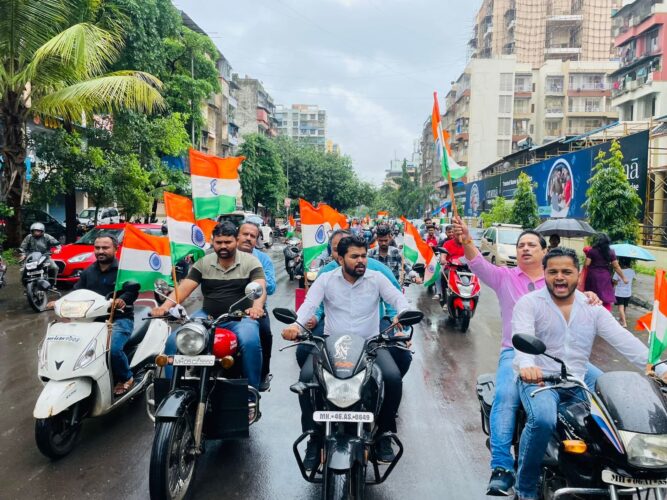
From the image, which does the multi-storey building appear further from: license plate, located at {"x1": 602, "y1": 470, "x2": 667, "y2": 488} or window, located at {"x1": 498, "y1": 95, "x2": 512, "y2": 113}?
license plate, located at {"x1": 602, "y1": 470, "x2": 667, "y2": 488}

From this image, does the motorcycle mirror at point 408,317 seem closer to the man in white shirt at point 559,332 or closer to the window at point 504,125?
the man in white shirt at point 559,332

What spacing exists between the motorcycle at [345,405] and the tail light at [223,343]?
74cm

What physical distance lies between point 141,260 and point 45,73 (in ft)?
32.6

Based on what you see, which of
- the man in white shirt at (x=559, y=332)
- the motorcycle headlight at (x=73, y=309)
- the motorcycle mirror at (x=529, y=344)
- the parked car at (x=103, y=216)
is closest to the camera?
the motorcycle mirror at (x=529, y=344)

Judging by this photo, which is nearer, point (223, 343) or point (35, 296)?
point (223, 343)

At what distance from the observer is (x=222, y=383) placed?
381cm

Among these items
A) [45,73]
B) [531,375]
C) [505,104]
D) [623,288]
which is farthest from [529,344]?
[505,104]

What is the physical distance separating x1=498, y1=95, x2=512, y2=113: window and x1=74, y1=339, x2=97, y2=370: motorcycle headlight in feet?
205

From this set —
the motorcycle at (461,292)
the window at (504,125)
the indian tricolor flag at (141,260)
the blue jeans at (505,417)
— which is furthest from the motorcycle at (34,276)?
the window at (504,125)

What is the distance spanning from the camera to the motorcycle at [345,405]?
9.25 feet

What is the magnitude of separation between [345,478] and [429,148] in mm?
94920

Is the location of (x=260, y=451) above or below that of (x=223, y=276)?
below

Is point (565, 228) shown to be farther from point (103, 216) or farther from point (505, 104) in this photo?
point (505, 104)

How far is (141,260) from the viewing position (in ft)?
17.3
